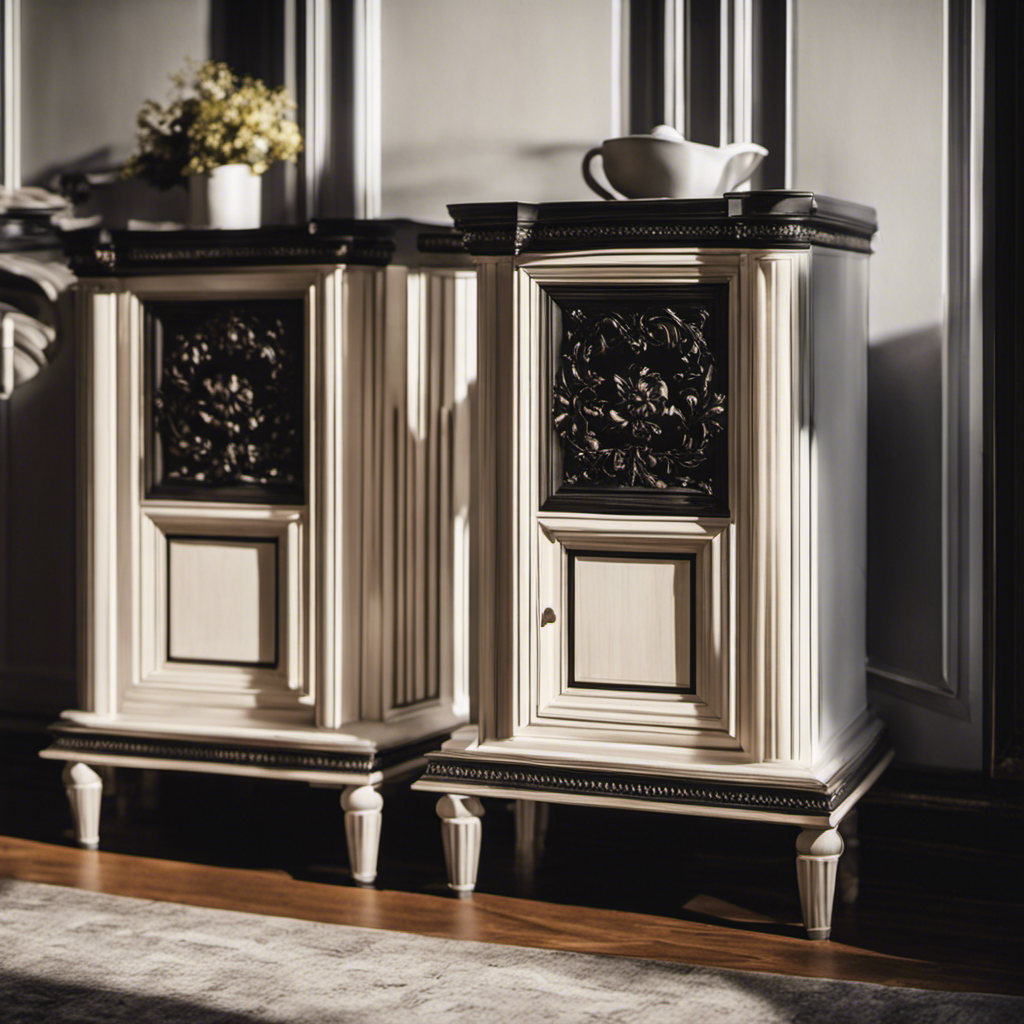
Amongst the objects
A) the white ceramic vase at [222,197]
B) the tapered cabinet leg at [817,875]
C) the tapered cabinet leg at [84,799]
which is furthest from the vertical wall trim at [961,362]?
the tapered cabinet leg at [84,799]

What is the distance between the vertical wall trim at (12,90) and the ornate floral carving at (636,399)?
1651 millimetres

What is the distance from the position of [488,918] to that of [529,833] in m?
0.48

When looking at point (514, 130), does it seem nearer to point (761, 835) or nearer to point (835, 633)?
point (835, 633)

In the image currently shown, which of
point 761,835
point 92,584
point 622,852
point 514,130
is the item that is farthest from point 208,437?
point 761,835

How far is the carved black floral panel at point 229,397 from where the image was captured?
2.72 meters

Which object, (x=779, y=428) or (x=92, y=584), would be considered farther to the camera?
(x=92, y=584)

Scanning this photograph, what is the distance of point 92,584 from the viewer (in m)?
2.83

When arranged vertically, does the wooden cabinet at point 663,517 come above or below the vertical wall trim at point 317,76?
below

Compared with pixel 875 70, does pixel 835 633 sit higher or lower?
lower

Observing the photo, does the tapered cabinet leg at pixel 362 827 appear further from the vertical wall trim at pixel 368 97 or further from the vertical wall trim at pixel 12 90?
the vertical wall trim at pixel 12 90

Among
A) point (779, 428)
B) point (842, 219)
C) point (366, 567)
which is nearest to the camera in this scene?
point (779, 428)

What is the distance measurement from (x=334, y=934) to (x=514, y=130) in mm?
1695

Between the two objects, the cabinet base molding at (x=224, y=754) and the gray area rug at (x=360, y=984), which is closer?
the gray area rug at (x=360, y=984)

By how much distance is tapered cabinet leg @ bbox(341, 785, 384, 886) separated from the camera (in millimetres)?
2635
